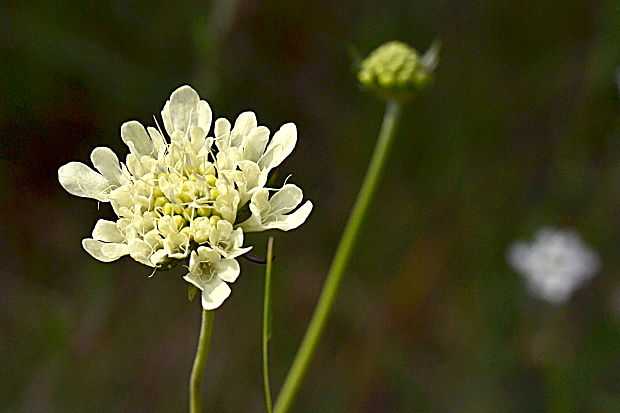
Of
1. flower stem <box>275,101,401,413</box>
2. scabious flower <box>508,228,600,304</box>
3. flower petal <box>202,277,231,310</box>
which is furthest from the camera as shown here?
scabious flower <box>508,228,600,304</box>

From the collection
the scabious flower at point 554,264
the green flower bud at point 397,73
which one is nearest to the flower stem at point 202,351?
the green flower bud at point 397,73

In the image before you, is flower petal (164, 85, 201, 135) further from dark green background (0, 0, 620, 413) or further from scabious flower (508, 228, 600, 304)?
scabious flower (508, 228, 600, 304)

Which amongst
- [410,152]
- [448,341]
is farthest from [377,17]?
[448,341]

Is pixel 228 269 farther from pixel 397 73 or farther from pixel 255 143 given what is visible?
pixel 397 73

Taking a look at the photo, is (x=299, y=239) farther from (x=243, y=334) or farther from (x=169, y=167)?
(x=169, y=167)

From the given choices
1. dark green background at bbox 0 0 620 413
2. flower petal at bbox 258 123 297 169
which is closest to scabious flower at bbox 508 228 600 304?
dark green background at bbox 0 0 620 413

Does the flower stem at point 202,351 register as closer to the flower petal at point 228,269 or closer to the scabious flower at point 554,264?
the flower petal at point 228,269

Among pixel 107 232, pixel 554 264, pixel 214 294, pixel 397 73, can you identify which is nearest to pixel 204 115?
pixel 107 232

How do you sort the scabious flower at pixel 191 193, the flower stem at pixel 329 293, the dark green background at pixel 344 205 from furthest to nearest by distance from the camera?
the dark green background at pixel 344 205 → the flower stem at pixel 329 293 → the scabious flower at pixel 191 193
